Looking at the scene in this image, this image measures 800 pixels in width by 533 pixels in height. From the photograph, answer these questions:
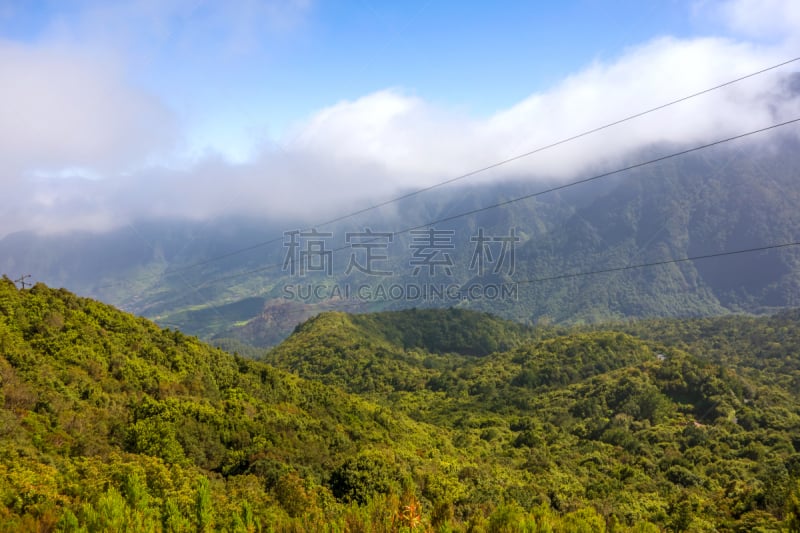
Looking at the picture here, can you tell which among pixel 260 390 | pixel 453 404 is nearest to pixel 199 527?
pixel 260 390

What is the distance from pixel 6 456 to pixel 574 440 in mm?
58719

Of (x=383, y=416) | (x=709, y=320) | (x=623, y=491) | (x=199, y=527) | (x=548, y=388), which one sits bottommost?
(x=709, y=320)

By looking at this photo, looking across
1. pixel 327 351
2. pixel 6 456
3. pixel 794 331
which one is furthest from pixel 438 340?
pixel 6 456

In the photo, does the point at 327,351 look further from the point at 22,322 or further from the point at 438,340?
the point at 22,322

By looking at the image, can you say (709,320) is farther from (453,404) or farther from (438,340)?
(453,404)

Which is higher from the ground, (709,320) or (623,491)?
(623,491)

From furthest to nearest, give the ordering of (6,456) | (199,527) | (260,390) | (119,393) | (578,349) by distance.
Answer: (578,349)
(260,390)
(119,393)
(6,456)
(199,527)

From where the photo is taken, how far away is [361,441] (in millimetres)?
36688

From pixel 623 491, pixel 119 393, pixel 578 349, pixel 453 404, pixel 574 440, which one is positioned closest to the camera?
pixel 119 393

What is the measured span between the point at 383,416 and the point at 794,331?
119102mm

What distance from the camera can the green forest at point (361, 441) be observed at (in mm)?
11844

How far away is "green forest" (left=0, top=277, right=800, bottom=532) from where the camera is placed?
38.9 ft

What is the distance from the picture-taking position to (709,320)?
150 m

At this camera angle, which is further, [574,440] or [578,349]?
[578,349]
